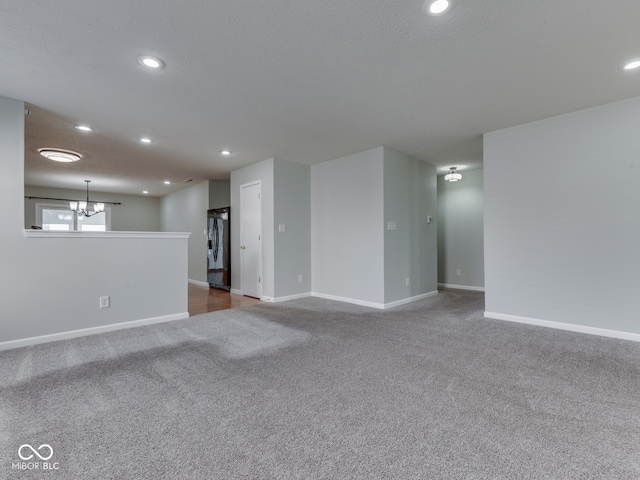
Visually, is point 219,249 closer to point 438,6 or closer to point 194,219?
point 194,219

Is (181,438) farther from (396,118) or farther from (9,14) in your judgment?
(396,118)

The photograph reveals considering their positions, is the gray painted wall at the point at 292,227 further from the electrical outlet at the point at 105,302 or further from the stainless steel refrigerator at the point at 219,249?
the electrical outlet at the point at 105,302

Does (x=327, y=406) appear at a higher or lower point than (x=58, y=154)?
lower

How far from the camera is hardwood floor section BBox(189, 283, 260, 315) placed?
4.70 m

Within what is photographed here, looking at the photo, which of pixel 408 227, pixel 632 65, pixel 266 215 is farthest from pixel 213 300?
pixel 632 65

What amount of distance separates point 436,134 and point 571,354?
9.44 ft

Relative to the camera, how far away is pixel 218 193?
23.6 feet

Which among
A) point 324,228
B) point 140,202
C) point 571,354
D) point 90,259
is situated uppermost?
point 140,202

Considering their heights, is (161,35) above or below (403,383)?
above

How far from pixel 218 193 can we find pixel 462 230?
5592mm

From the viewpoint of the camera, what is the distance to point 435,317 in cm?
397

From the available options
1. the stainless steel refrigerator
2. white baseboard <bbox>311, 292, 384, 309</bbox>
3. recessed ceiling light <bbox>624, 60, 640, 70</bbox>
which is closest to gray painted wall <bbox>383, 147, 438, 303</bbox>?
white baseboard <bbox>311, 292, 384, 309</bbox>

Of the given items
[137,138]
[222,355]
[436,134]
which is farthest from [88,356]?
[436,134]

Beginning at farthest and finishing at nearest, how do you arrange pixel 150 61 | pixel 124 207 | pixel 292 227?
pixel 124 207 → pixel 292 227 → pixel 150 61
